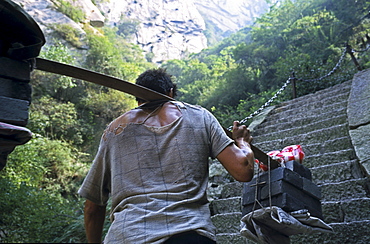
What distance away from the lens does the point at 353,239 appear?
8.26 feet

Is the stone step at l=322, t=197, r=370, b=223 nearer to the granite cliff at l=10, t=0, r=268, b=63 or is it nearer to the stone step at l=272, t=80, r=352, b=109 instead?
the stone step at l=272, t=80, r=352, b=109

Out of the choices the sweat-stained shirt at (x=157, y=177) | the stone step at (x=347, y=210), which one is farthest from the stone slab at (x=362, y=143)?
the sweat-stained shirt at (x=157, y=177)

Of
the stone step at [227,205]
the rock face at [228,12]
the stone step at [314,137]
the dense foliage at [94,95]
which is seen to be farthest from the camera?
the rock face at [228,12]

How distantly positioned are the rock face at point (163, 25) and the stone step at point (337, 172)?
43446 mm

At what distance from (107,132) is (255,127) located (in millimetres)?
4969

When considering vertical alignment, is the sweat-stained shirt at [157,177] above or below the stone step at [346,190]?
above

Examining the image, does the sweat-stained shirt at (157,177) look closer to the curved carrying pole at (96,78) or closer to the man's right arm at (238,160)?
the man's right arm at (238,160)

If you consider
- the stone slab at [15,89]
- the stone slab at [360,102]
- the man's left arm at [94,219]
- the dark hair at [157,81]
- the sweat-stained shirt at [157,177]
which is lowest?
the man's left arm at [94,219]

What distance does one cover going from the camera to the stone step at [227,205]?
3.62 metres

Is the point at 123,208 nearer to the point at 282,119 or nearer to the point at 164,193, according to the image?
the point at 164,193

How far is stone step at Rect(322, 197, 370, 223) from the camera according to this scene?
2701 millimetres

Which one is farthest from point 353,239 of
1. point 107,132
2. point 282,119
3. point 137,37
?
point 137,37

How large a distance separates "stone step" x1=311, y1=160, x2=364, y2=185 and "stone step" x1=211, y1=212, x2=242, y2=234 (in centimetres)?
90

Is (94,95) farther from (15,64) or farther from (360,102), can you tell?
(15,64)
